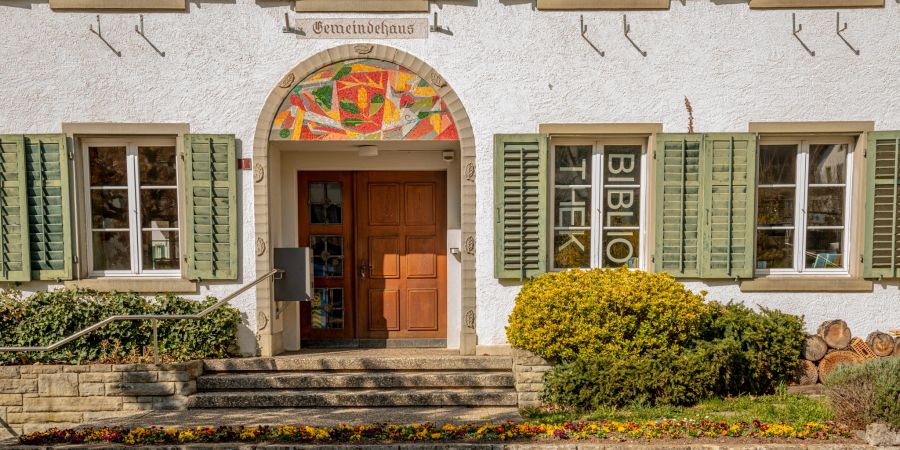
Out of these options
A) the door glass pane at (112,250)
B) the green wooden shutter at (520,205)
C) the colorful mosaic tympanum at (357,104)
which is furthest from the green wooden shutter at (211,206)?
the green wooden shutter at (520,205)

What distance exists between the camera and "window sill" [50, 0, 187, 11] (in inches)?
276

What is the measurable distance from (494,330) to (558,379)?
3.79 feet

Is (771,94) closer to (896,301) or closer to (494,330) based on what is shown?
(896,301)

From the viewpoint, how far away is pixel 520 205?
7.21 meters

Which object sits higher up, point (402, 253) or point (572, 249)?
point (572, 249)

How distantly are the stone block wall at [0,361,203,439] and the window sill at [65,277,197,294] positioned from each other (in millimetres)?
950

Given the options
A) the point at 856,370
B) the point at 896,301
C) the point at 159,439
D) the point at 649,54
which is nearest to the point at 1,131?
the point at 159,439

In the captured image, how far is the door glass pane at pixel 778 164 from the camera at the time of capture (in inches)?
293

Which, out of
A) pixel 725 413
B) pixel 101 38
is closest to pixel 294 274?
pixel 101 38

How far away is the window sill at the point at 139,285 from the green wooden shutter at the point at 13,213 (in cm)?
55

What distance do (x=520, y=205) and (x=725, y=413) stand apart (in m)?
3.02

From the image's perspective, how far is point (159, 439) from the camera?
18.4 feet

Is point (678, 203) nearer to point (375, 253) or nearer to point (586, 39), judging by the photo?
point (586, 39)

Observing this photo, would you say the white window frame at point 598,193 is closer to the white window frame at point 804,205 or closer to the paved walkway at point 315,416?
the white window frame at point 804,205
